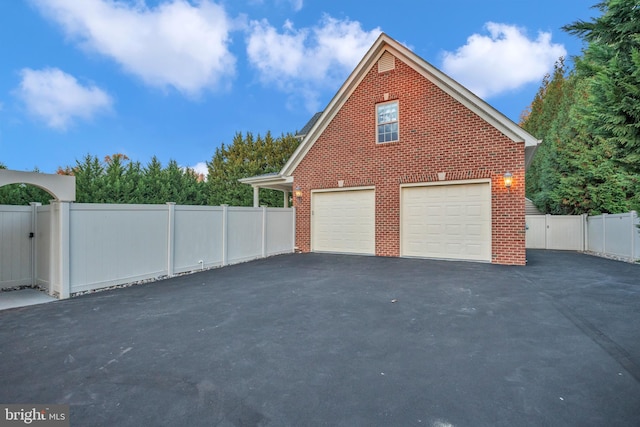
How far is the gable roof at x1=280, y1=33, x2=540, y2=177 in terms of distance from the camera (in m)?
8.73

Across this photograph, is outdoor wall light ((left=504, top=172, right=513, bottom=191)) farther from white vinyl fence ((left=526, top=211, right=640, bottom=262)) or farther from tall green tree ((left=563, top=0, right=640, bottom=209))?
white vinyl fence ((left=526, top=211, right=640, bottom=262))

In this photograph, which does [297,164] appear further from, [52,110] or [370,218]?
[52,110]

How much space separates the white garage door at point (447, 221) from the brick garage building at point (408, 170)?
29 mm

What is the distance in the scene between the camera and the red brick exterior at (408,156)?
8.81m

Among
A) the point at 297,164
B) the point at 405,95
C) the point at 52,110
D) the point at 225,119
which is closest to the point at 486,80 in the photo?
the point at 405,95

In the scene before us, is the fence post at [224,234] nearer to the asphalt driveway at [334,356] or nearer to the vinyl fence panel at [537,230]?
the asphalt driveway at [334,356]

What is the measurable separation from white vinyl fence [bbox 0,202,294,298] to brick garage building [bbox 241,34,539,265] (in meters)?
4.75

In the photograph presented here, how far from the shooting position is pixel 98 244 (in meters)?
6.18

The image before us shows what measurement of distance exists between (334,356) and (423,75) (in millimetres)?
9646

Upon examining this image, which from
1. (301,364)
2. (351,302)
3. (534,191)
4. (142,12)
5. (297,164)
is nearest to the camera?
(301,364)

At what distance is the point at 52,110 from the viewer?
22531mm

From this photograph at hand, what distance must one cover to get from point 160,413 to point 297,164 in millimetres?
10735

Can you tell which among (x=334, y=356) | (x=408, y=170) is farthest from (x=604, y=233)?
(x=334, y=356)

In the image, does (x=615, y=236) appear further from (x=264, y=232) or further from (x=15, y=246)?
(x=15, y=246)
